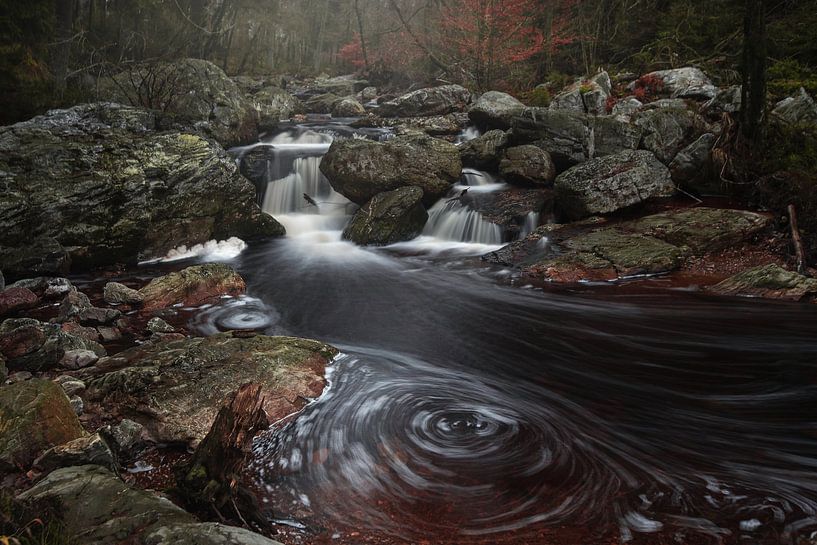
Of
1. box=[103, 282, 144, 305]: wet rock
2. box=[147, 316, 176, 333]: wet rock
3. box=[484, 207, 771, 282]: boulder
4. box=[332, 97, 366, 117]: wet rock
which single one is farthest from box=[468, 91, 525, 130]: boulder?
box=[147, 316, 176, 333]: wet rock

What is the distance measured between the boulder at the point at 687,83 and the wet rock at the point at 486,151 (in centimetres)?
437

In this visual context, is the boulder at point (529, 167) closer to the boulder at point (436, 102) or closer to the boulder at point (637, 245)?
the boulder at point (637, 245)

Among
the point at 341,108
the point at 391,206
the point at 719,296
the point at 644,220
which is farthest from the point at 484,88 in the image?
the point at 719,296

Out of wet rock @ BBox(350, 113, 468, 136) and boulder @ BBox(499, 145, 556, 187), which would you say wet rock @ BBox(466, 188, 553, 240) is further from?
wet rock @ BBox(350, 113, 468, 136)

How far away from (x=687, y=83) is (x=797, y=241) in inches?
271

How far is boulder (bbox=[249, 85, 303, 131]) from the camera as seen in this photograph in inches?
654

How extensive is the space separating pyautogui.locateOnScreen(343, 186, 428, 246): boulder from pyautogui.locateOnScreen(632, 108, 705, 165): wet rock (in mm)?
5098

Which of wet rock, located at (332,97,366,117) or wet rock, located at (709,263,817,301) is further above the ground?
wet rock, located at (332,97,366,117)

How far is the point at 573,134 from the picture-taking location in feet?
36.3

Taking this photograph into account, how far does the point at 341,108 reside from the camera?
800 inches

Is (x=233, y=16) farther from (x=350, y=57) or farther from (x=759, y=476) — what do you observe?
(x=759, y=476)

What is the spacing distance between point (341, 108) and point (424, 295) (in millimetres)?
14894

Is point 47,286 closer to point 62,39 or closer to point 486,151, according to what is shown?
point 62,39

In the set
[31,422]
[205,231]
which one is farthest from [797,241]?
[205,231]
